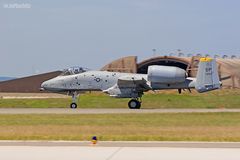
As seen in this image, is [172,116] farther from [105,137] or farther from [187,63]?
[187,63]

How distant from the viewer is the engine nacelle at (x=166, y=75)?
118ft

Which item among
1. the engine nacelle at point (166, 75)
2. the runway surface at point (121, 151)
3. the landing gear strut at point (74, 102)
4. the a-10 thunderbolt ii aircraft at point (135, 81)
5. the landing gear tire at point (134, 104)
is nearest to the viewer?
the runway surface at point (121, 151)

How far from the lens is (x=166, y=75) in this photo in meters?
36.0

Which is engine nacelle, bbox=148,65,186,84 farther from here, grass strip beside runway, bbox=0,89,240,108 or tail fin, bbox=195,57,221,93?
grass strip beside runway, bbox=0,89,240,108

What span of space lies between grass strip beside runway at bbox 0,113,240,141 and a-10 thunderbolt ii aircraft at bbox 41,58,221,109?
10359 mm

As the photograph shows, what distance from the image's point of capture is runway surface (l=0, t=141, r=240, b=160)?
40.2 ft

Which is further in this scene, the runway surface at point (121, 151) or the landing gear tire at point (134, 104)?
the landing gear tire at point (134, 104)

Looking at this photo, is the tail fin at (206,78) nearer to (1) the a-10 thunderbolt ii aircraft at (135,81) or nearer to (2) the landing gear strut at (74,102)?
(1) the a-10 thunderbolt ii aircraft at (135,81)

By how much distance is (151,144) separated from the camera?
14.5 meters

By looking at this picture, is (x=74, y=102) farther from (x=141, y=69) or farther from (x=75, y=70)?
(x=141, y=69)

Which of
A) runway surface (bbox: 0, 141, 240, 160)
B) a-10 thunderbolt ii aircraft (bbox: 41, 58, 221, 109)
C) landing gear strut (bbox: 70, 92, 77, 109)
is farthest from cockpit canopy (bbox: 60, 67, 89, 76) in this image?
runway surface (bbox: 0, 141, 240, 160)

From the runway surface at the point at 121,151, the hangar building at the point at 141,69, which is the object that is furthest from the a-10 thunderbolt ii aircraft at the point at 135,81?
the hangar building at the point at 141,69

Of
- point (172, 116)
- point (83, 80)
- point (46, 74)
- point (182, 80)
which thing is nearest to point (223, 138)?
point (172, 116)

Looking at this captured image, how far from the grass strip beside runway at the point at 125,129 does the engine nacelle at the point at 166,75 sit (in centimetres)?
1008
